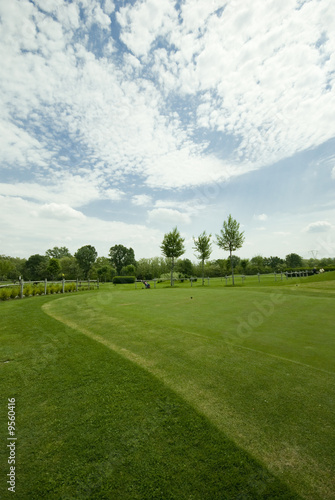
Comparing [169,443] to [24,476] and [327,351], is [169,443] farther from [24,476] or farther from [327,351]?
[327,351]

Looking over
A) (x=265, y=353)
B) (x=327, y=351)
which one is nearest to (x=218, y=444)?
(x=265, y=353)

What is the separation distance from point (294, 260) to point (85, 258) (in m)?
73.1

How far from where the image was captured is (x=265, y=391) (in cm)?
365

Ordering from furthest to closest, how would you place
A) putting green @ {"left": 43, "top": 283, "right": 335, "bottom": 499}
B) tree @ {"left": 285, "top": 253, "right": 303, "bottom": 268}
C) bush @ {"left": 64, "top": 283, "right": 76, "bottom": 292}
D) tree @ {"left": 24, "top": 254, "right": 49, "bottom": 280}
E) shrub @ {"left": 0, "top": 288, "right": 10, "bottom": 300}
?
tree @ {"left": 285, "top": 253, "right": 303, "bottom": 268} → tree @ {"left": 24, "top": 254, "right": 49, "bottom": 280} → bush @ {"left": 64, "top": 283, "right": 76, "bottom": 292} → shrub @ {"left": 0, "top": 288, "right": 10, "bottom": 300} → putting green @ {"left": 43, "top": 283, "right": 335, "bottom": 499}

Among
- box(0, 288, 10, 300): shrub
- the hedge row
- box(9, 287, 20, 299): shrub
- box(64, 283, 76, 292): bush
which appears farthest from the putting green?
box(64, 283, 76, 292): bush

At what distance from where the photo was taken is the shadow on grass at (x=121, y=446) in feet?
7.06

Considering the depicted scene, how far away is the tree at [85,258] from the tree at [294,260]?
69477 millimetres

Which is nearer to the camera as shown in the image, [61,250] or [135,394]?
[135,394]

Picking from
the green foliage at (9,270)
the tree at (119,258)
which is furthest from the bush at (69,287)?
the tree at (119,258)

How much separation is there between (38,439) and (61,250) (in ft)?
381

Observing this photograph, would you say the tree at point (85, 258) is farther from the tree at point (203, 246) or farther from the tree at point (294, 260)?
the tree at point (294, 260)

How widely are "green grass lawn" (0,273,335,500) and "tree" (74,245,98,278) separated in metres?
62.5

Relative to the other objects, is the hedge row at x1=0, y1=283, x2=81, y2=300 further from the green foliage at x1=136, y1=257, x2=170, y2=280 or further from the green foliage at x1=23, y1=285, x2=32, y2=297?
the green foliage at x1=136, y1=257, x2=170, y2=280

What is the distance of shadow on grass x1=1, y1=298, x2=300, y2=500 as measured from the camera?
2150 mm
